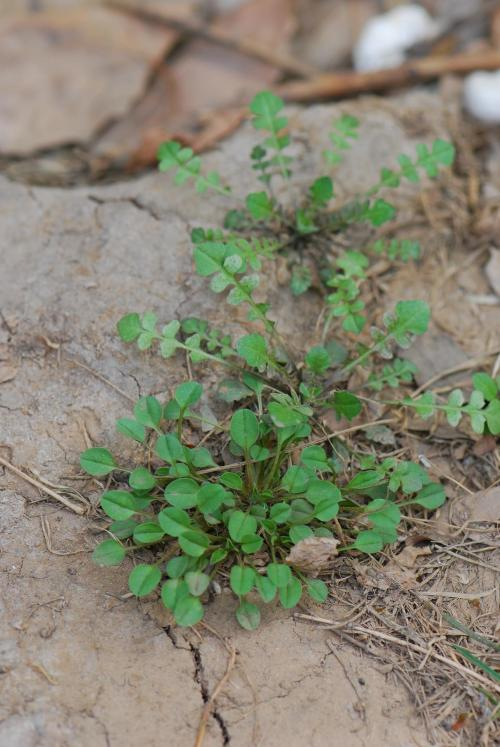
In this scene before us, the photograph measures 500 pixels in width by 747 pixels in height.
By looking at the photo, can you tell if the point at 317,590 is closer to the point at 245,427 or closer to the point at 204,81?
the point at 245,427

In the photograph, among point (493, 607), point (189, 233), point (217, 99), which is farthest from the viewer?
point (217, 99)

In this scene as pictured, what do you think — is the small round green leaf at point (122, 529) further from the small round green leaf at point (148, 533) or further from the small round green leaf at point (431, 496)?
the small round green leaf at point (431, 496)

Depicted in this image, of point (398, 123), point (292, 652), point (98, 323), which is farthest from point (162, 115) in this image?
point (292, 652)

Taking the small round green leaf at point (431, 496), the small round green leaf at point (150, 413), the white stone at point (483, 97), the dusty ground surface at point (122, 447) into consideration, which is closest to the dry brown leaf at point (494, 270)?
the dusty ground surface at point (122, 447)

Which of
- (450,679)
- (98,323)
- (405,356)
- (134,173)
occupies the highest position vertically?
(134,173)

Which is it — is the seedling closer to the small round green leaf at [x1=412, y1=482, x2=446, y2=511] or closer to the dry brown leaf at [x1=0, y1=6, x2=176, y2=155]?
the small round green leaf at [x1=412, y1=482, x2=446, y2=511]

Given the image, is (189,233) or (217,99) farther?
(217,99)

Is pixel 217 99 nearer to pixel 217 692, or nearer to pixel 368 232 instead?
pixel 368 232

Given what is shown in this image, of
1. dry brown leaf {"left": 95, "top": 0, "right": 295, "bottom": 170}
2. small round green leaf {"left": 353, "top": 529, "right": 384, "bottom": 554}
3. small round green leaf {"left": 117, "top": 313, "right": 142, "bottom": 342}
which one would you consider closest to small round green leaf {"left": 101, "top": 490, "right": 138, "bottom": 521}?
small round green leaf {"left": 117, "top": 313, "right": 142, "bottom": 342}
